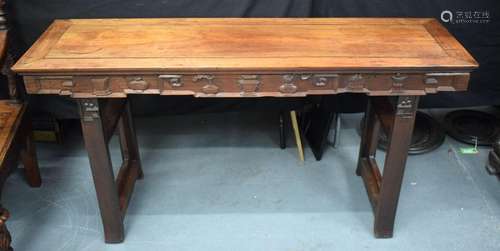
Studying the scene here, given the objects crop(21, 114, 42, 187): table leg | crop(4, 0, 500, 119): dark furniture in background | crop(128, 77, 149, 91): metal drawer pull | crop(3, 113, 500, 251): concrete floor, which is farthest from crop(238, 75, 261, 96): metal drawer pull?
crop(21, 114, 42, 187): table leg

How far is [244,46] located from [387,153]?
2.15ft

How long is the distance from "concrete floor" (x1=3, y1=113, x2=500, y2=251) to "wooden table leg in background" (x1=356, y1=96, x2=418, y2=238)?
9 cm

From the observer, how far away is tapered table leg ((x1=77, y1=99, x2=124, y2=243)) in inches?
65.9

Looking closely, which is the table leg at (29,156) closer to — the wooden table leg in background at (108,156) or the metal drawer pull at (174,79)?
the wooden table leg in background at (108,156)

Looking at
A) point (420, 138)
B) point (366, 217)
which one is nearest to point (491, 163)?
point (420, 138)

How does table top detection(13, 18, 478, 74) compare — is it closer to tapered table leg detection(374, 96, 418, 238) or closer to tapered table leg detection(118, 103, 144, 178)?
tapered table leg detection(374, 96, 418, 238)

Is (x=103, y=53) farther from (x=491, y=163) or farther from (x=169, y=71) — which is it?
(x=491, y=163)

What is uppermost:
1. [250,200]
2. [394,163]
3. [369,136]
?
[394,163]

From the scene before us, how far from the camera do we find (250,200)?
2.24m

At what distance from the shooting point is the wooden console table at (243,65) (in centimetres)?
158

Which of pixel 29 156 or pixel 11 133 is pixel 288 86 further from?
pixel 29 156

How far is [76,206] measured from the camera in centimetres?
221

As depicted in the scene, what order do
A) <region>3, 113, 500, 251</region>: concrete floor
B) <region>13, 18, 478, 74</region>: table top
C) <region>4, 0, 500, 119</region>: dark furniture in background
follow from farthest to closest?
<region>4, 0, 500, 119</region>: dark furniture in background, <region>3, 113, 500, 251</region>: concrete floor, <region>13, 18, 478, 74</region>: table top

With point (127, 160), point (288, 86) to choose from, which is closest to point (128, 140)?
point (127, 160)
